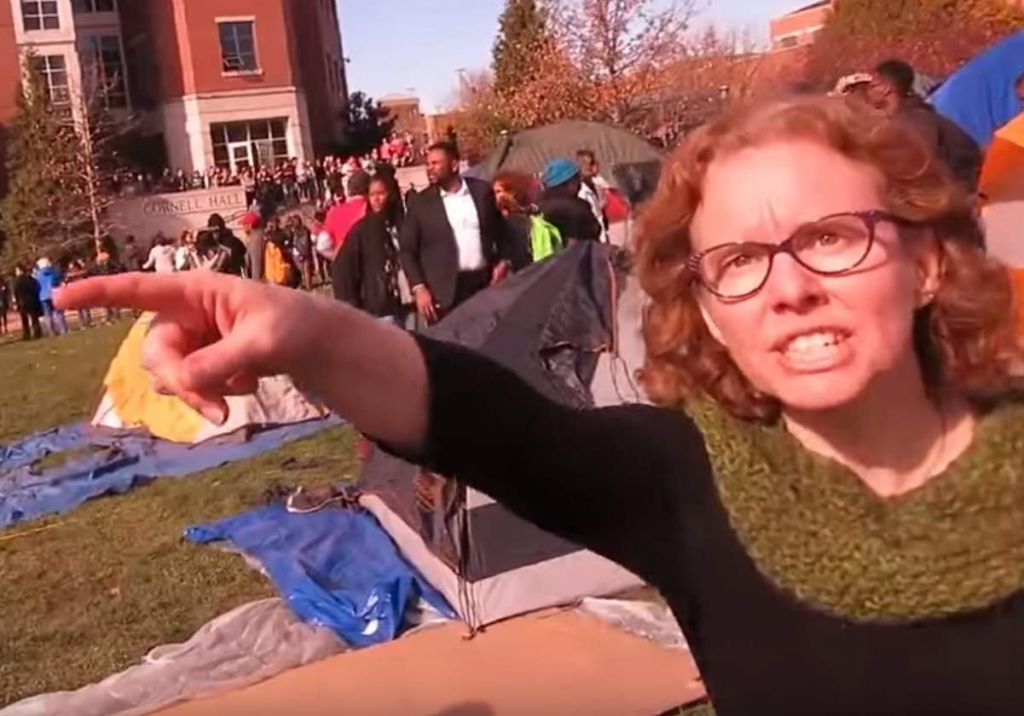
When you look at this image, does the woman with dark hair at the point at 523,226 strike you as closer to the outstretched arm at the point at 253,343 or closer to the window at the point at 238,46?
the outstretched arm at the point at 253,343

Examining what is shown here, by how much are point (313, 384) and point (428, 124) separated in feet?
221

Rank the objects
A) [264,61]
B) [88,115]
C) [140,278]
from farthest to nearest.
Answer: [264,61] < [88,115] < [140,278]

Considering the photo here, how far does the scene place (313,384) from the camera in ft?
4.57

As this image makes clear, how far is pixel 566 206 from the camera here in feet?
32.3

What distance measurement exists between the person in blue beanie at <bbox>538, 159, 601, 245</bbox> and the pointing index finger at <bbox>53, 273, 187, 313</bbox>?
8.36 meters

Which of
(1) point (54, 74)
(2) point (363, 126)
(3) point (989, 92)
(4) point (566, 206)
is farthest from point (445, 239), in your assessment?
(2) point (363, 126)

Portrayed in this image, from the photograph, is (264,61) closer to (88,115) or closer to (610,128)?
(88,115)

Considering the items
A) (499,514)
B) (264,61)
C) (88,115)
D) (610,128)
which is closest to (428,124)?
(264,61)

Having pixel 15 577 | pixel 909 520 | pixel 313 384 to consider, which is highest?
pixel 313 384

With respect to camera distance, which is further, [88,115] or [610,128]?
[88,115]

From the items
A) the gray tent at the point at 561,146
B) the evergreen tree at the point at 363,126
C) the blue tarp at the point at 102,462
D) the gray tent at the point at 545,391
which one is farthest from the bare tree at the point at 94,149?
the gray tent at the point at 545,391

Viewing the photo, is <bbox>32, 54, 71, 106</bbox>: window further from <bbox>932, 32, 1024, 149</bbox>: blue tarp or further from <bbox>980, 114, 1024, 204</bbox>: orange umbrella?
<bbox>980, 114, 1024, 204</bbox>: orange umbrella

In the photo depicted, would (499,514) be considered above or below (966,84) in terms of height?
below

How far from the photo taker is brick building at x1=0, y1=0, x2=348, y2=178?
140 ft
